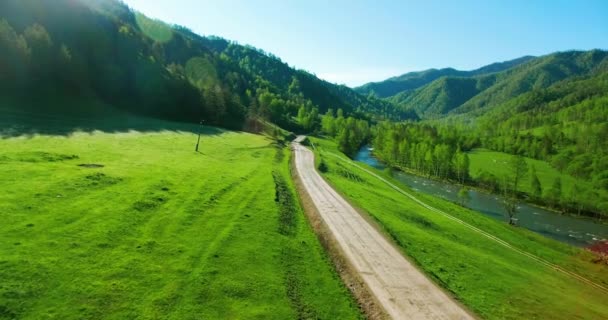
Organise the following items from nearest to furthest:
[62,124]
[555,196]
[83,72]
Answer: [62,124]
[83,72]
[555,196]

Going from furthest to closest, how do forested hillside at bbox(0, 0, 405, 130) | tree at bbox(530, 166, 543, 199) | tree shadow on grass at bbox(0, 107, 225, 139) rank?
tree at bbox(530, 166, 543, 199)
forested hillside at bbox(0, 0, 405, 130)
tree shadow on grass at bbox(0, 107, 225, 139)

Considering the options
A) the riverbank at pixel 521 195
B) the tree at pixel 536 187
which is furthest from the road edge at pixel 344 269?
the tree at pixel 536 187

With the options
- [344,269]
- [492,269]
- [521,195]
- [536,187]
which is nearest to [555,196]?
[536,187]

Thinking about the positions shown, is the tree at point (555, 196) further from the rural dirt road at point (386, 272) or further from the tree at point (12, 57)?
the tree at point (12, 57)

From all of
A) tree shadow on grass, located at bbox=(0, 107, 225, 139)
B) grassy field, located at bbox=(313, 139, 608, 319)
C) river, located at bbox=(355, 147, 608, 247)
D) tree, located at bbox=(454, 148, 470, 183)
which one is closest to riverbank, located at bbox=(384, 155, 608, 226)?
river, located at bbox=(355, 147, 608, 247)

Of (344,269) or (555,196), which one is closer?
(344,269)

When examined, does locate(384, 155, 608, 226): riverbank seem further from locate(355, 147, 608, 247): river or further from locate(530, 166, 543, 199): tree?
locate(530, 166, 543, 199): tree

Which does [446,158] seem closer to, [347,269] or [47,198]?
[347,269]

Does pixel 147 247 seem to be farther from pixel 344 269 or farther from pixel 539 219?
pixel 539 219
